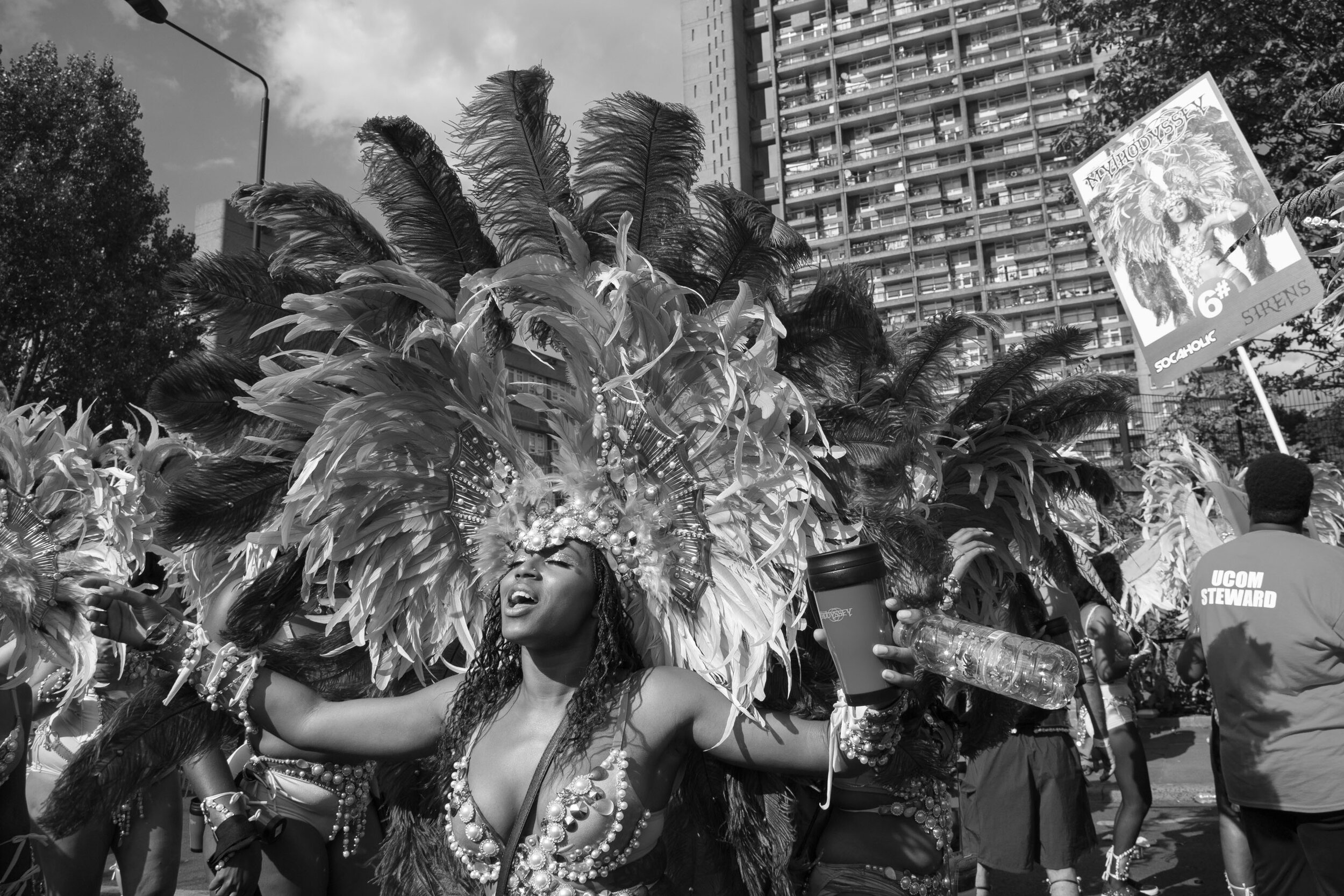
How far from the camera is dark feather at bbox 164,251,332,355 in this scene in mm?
2824

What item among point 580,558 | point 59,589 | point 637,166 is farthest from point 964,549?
point 59,589

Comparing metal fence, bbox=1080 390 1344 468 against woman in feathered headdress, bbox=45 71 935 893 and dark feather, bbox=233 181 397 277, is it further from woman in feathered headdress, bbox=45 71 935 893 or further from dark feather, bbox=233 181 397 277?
dark feather, bbox=233 181 397 277

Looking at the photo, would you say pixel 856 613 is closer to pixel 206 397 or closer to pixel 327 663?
pixel 327 663

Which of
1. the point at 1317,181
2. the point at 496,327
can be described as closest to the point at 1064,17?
the point at 1317,181

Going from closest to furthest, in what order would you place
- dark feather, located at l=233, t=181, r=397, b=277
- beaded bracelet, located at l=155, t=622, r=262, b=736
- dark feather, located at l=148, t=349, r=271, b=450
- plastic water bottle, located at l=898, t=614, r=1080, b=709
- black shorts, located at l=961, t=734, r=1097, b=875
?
plastic water bottle, located at l=898, t=614, r=1080, b=709 → beaded bracelet, located at l=155, t=622, r=262, b=736 → dark feather, located at l=148, t=349, r=271, b=450 → dark feather, located at l=233, t=181, r=397, b=277 → black shorts, located at l=961, t=734, r=1097, b=875

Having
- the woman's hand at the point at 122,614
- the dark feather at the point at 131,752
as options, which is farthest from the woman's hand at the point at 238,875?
the woman's hand at the point at 122,614

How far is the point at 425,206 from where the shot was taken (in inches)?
116

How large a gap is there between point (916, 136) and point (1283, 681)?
63.2 meters

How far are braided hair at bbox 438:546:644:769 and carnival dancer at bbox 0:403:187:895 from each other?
4.70 ft

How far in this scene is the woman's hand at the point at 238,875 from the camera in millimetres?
2885

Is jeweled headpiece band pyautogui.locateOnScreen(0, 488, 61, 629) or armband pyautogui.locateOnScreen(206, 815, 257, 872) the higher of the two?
jeweled headpiece band pyautogui.locateOnScreen(0, 488, 61, 629)

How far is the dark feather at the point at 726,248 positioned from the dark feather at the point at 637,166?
0.20ft

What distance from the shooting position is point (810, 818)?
2.96 metres

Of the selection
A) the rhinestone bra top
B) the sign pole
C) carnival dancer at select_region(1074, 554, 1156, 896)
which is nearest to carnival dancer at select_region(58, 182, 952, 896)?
the rhinestone bra top
